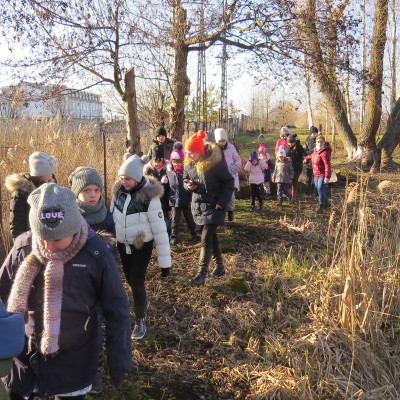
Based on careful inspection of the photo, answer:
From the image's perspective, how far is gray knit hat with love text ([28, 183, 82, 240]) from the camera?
1.73 metres

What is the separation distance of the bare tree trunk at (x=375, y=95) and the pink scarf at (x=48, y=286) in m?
13.5

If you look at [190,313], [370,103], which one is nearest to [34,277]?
[190,313]

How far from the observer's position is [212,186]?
4324 mm

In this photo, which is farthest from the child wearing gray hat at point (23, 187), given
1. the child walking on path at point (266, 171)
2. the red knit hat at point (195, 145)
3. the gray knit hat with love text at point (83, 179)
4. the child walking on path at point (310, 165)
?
the child walking on path at point (310, 165)

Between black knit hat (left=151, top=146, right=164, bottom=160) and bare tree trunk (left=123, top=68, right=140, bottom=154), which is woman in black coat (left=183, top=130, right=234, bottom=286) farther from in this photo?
bare tree trunk (left=123, top=68, right=140, bottom=154)

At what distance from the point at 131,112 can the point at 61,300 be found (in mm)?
5985

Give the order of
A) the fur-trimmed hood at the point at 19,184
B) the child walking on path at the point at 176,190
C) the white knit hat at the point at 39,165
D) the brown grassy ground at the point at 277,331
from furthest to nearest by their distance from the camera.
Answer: the child walking on path at the point at 176,190, the white knit hat at the point at 39,165, the fur-trimmed hood at the point at 19,184, the brown grassy ground at the point at 277,331

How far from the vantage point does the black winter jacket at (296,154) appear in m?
9.04

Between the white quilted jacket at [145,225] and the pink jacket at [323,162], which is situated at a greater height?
the pink jacket at [323,162]

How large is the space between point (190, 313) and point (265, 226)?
11.1 ft

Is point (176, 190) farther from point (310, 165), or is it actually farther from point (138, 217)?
point (310, 165)

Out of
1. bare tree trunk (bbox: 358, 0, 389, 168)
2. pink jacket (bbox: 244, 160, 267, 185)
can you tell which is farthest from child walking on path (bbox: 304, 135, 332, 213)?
bare tree trunk (bbox: 358, 0, 389, 168)

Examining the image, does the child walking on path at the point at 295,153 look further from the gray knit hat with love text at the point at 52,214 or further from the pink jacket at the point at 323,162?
the gray knit hat with love text at the point at 52,214

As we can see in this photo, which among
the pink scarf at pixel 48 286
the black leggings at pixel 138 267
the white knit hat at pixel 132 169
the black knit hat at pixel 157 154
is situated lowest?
the black leggings at pixel 138 267
